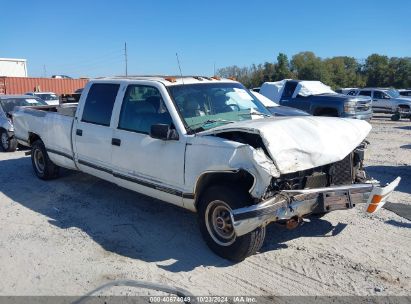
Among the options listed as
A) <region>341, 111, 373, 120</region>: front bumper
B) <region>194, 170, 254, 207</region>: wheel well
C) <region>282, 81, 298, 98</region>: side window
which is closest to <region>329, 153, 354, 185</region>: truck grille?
<region>194, 170, 254, 207</region>: wheel well

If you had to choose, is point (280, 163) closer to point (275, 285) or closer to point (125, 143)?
point (275, 285)

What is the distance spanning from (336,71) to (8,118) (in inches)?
1992

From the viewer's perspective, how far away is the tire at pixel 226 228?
409 centimetres

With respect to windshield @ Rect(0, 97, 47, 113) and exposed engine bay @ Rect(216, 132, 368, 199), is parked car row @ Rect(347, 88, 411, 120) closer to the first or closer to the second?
windshield @ Rect(0, 97, 47, 113)

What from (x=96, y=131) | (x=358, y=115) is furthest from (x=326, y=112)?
(x=96, y=131)

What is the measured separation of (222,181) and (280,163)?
714mm

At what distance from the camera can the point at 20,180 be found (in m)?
7.89

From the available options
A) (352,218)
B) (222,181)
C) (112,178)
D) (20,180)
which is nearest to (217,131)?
(222,181)

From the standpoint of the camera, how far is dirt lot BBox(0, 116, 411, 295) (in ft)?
12.7

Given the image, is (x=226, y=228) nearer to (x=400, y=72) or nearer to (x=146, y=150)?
(x=146, y=150)

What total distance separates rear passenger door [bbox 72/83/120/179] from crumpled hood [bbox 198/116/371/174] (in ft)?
5.97

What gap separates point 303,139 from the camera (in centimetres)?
415

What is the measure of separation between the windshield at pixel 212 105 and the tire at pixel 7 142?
7.93 meters

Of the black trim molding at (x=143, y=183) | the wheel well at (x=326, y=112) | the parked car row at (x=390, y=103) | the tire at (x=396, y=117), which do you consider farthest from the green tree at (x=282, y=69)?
the black trim molding at (x=143, y=183)
